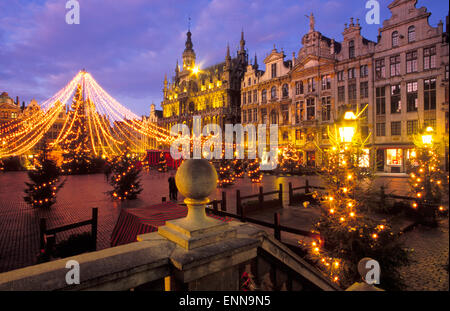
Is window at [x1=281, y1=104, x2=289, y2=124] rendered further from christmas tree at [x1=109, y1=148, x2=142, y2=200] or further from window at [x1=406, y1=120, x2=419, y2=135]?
christmas tree at [x1=109, y1=148, x2=142, y2=200]

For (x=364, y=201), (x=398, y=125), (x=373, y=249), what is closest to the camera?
(x=373, y=249)

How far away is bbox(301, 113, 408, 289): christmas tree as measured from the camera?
4.70 metres

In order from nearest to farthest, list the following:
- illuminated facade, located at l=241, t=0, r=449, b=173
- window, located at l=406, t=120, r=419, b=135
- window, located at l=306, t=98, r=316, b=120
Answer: illuminated facade, located at l=241, t=0, r=449, b=173 → window, located at l=406, t=120, r=419, b=135 → window, located at l=306, t=98, r=316, b=120

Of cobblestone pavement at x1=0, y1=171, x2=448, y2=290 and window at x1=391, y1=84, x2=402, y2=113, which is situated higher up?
window at x1=391, y1=84, x2=402, y2=113

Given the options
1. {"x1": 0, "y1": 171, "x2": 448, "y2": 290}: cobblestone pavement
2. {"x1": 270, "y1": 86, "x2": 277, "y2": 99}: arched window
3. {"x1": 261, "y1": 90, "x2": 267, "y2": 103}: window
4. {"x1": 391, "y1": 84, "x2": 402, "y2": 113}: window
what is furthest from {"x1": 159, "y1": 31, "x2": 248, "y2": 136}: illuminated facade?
{"x1": 0, "y1": 171, "x2": 448, "y2": 290}: cobblestone pavement

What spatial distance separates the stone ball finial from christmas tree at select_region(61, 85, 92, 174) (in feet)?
114

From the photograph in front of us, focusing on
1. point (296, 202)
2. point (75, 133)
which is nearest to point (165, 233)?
point (296, 202)

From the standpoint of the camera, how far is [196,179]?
91.4 inches

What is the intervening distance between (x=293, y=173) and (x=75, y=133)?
29983 millimetres

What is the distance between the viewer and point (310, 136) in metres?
34.9

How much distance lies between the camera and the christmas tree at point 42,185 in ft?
43.1

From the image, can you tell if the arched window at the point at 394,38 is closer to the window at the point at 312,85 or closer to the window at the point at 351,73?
the window at the point at 351,73

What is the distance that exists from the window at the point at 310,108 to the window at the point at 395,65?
381 inches
